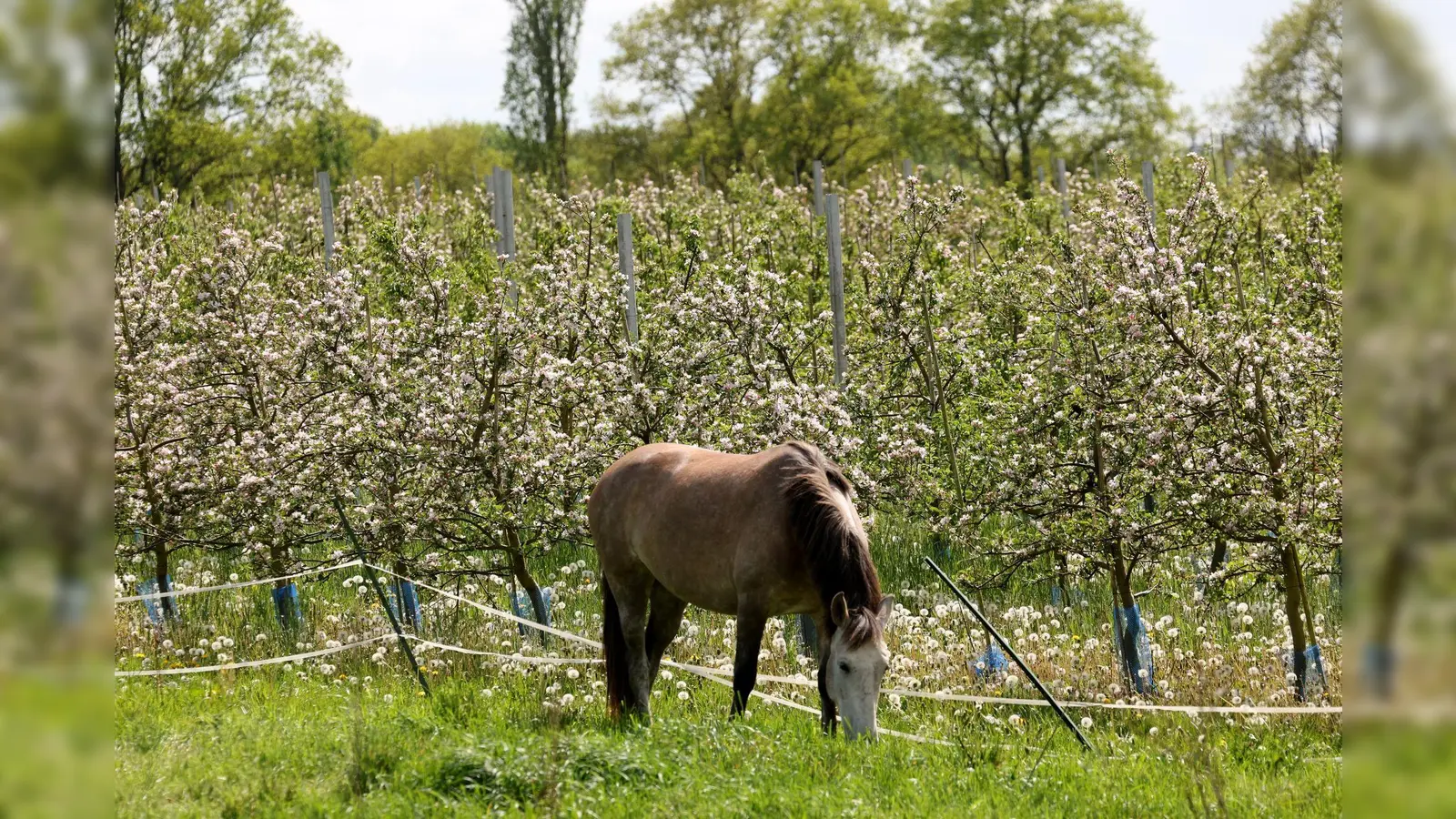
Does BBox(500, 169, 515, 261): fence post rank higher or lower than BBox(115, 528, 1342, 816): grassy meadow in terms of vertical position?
higher

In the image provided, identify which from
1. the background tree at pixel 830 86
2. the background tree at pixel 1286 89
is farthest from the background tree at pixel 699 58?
the background tree at pixel 1286 89

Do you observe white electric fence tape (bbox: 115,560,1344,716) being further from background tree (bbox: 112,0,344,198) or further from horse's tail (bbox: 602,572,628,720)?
background tree (bbox: 112,0,344,198)

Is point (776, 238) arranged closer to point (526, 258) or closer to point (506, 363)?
point (526, 258)

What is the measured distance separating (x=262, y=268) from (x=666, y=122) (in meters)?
36.5

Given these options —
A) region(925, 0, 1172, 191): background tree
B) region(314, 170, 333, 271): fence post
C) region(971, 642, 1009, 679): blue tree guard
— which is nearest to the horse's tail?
region(971, 642, 1009, 679): blue tree guard

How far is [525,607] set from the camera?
1111 centimetres

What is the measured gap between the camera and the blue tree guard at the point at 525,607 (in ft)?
32.9

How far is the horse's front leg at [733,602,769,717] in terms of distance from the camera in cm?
665

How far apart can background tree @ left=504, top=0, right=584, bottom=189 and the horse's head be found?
133 ft

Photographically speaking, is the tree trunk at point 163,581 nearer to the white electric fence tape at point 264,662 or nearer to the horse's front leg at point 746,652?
the white electric fence tape at point 264,662
